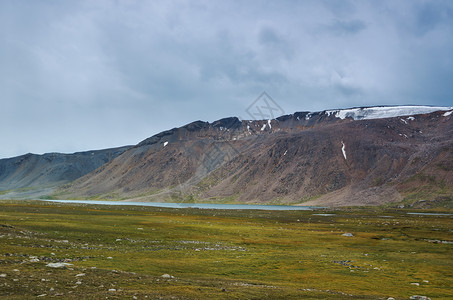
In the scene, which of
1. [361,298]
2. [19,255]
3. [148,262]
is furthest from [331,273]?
[19,255]

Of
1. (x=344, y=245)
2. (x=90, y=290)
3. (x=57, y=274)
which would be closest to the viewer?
(x=90, y=290)

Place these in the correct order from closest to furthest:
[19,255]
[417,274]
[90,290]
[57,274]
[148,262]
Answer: [90,290] → [57,274] → [19,255] → [148,262] → [417,274]

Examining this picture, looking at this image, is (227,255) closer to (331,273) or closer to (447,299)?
(331,273)

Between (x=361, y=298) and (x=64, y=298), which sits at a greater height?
(x=64, y=298)

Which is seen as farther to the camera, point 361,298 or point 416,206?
point 416,206

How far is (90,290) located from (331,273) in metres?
20.0

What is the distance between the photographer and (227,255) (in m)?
36.2

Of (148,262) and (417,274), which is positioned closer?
(148,262)

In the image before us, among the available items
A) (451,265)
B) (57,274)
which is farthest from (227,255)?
(451,265)

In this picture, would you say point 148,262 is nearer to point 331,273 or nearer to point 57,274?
point 57,274

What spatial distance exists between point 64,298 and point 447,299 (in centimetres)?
2125

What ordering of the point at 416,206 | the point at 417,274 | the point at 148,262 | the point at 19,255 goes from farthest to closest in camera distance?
the point at 416,206 < the point at 417,274 < the point at 148,262 < the point at 19,255

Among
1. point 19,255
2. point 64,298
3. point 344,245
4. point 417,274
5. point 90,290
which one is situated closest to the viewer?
point 64,298

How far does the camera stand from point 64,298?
15.5 metres
